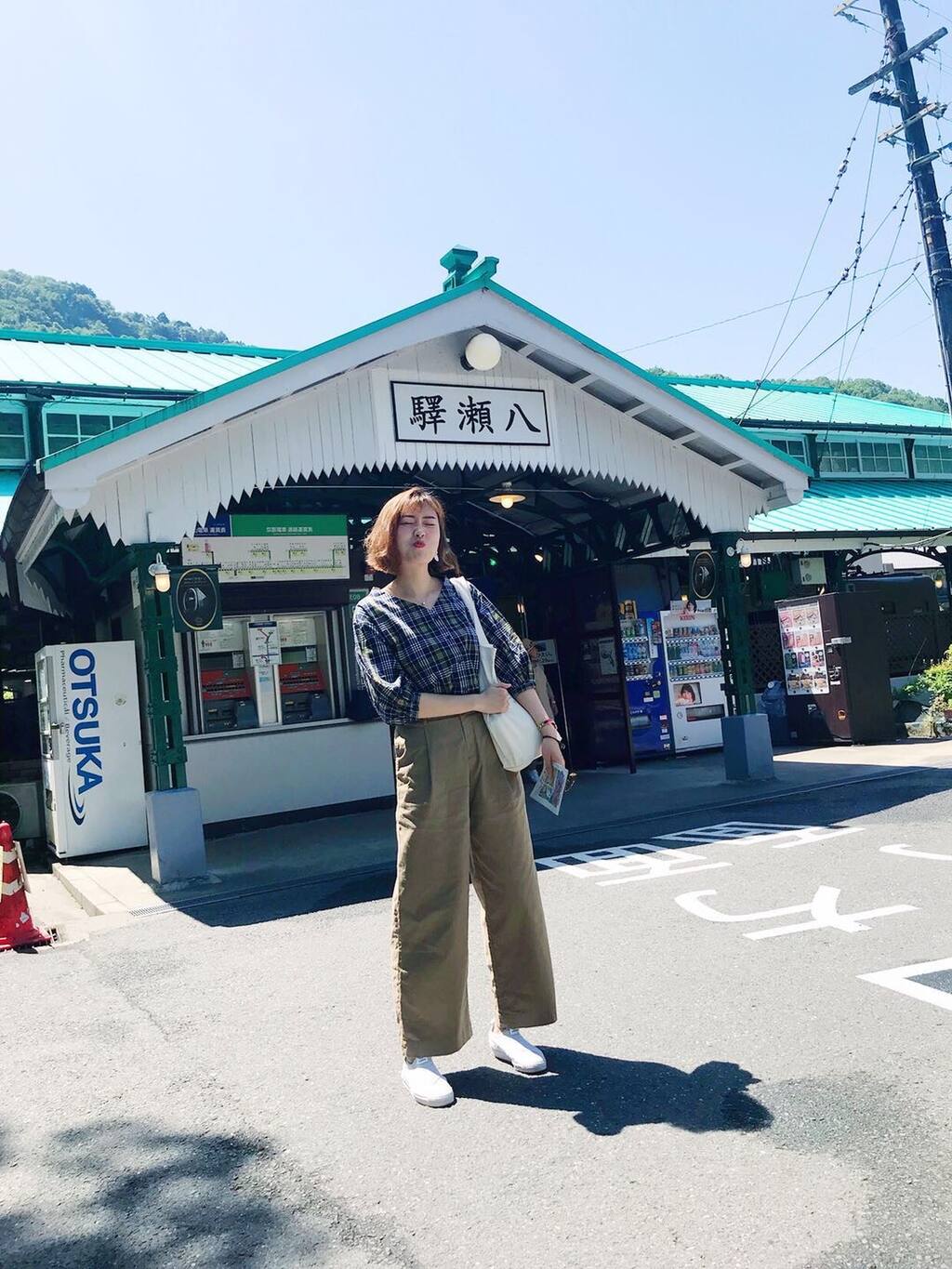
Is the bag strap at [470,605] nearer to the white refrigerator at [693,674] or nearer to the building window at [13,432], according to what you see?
the building window at [13,432]

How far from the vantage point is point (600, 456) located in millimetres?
9539

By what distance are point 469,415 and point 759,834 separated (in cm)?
435

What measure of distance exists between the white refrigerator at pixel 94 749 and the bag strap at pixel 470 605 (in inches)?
291

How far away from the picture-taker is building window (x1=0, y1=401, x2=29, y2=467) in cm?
1216

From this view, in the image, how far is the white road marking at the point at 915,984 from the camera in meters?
3.87

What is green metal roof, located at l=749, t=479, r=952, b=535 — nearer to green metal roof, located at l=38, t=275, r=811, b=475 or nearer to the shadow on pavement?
green metal roof, located at l=38, t=275, r=811, b=475

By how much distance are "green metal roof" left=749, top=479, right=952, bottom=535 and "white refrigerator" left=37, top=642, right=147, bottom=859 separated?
852cm

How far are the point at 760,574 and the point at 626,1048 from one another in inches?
534

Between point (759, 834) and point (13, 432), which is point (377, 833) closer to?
point (759, 834)

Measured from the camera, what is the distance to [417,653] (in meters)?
3.48

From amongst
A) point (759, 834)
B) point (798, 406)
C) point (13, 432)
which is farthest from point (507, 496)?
point (798, 406)

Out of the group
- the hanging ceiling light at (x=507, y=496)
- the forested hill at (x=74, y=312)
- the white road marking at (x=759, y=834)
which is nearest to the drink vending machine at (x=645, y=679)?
the hanging ceiling light at (x=507, y=496)

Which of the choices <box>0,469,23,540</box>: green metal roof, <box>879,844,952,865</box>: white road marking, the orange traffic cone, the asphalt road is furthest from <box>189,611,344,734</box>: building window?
<box>879,844,952,865</box>: white road marking

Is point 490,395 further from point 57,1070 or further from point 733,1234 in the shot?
point 733,1234
